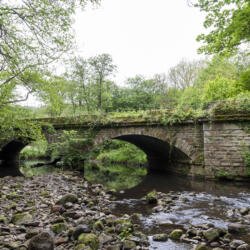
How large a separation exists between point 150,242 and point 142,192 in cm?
527

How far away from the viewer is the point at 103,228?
15.7 feet

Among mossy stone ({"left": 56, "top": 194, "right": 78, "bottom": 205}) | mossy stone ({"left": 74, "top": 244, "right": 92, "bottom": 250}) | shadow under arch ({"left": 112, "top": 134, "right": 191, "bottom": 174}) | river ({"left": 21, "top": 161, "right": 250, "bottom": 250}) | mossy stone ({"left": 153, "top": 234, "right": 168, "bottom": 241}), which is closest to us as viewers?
mossy stone ({"left": 74, "top": 244, "right": 92, "bottom": 250})

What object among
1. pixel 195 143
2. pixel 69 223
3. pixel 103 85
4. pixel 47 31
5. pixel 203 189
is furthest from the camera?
pixel 103 85

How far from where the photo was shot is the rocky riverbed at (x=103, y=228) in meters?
3.99

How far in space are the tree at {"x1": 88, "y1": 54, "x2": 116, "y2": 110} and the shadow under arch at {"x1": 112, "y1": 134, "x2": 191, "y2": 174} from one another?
10208 millimetres

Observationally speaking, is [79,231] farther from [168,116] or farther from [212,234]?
[168,116]

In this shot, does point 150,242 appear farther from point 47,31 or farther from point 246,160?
point 246,160

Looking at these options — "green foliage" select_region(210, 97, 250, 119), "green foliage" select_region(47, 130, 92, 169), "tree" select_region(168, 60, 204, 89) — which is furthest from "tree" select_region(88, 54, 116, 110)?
"green foliage" select_region(210, 97, 250, 119)

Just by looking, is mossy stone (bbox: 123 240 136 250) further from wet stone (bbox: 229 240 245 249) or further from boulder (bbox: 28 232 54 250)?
wet stone (bbox: 229 240 245 249)

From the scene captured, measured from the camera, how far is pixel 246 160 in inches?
404

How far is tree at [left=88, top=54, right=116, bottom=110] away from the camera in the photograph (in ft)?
84.8

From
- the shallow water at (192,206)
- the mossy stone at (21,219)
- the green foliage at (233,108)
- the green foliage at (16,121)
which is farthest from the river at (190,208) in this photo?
the green foliage at (16,121)

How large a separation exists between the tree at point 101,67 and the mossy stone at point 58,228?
22608 mm

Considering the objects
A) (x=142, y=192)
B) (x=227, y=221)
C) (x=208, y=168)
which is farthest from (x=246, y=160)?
(x=227, y=221)
